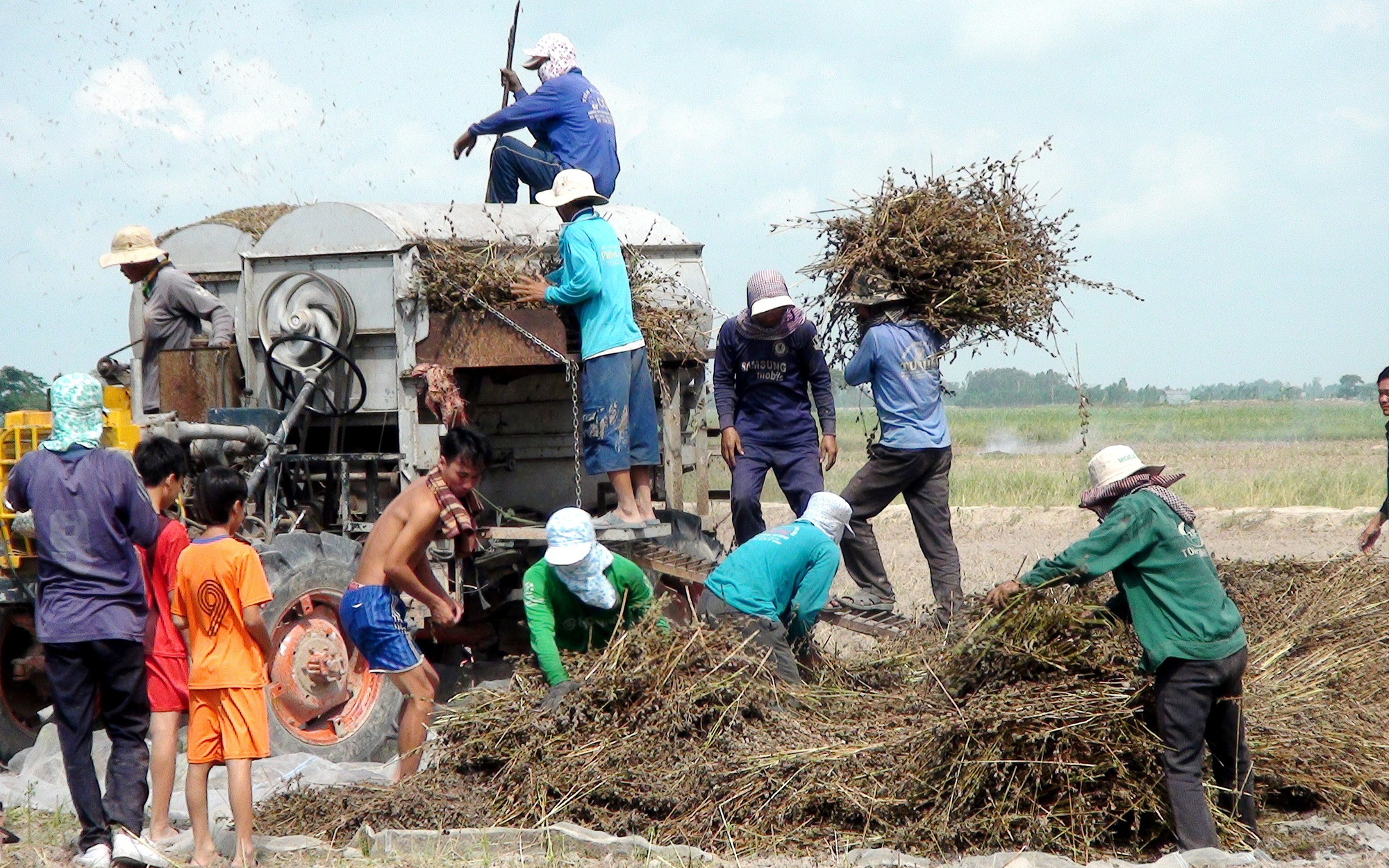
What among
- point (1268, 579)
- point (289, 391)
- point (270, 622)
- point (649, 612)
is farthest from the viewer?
point (289, 391)

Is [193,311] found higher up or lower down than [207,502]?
higher up

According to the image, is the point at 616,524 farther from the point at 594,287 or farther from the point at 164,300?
the point at 164,300

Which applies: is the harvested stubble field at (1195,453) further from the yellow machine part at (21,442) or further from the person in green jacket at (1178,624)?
the yellow machine part at (21,442)

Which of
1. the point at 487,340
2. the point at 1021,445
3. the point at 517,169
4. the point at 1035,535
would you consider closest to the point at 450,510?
the point at 487,340

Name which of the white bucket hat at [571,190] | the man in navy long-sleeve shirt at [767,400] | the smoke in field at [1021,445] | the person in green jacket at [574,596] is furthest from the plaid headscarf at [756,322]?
the smoke in field at [1021,445]

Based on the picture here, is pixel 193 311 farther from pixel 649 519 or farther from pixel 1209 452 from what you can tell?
pixel 1209 452

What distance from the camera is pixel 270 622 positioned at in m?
6.35

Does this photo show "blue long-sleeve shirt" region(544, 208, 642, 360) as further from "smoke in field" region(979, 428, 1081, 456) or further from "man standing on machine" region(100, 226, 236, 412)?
"smoke in field" region(979, 428, 1081, 456)

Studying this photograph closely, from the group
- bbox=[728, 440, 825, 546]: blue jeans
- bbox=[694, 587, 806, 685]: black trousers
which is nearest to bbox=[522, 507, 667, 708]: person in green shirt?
bbox=[694, 587, 806, 685]: black trousers

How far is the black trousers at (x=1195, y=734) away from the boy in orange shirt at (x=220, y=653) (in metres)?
3.30

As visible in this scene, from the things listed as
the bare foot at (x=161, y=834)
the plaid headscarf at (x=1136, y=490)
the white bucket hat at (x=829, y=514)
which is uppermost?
the plaid headscarf at (x=1136, y=490)

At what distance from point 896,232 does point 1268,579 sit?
2770 millimetres

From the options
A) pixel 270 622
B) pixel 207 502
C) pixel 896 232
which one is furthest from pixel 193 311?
pixel 896 232

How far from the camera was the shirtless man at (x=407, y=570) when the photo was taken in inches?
218
